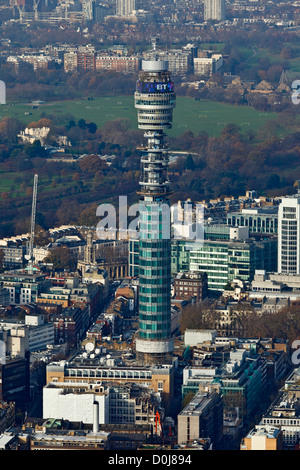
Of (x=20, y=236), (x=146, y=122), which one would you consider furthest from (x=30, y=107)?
(x=146, y=122)

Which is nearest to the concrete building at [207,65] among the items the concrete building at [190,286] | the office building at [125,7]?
the office building at [125,7]

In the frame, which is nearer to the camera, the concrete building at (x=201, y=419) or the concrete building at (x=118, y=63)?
the concrete building at (x=201, y=419)

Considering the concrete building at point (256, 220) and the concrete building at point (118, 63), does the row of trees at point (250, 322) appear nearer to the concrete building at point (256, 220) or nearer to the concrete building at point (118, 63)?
the concrete building at point (256, 220)

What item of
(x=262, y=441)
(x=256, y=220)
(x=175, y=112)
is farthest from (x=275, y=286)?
(x=175, y=112)

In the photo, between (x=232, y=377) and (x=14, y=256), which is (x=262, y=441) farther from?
(x=14, y=256)

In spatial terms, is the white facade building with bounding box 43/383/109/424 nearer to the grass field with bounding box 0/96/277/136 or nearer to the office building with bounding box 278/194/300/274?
the office building with bounding box 278/194/300/274

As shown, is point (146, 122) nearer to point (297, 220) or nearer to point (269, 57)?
point (297, 220)
